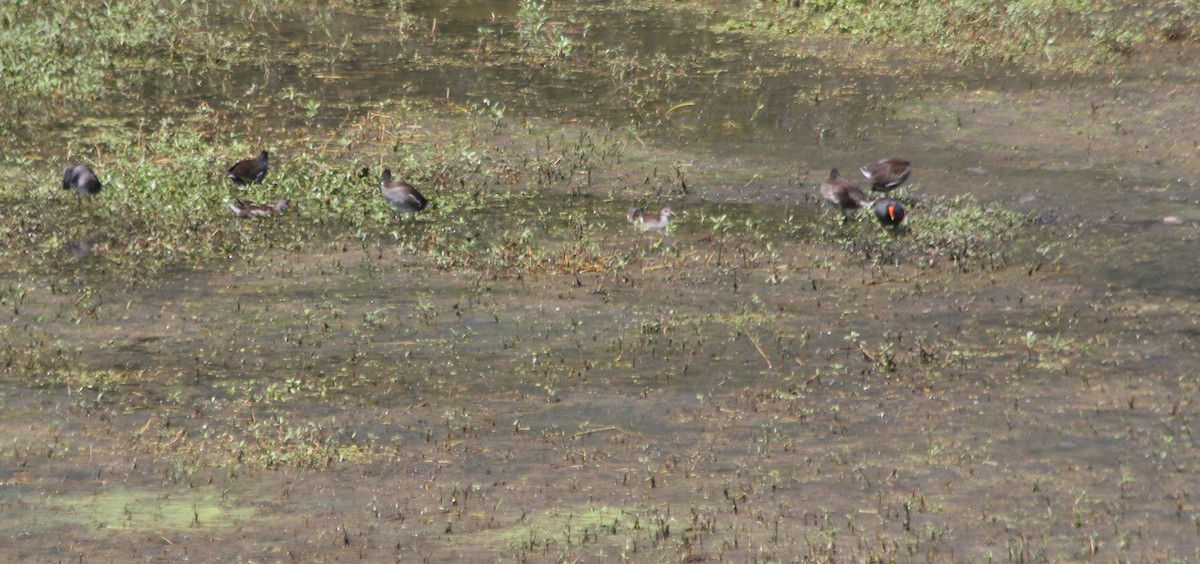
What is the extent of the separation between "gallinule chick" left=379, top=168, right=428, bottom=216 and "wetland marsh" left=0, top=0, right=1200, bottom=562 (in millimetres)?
119

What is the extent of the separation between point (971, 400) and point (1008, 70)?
21.7 feet

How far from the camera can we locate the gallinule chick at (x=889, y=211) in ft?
34.5

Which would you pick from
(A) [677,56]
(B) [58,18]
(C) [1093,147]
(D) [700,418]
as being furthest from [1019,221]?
(B) [58,18]

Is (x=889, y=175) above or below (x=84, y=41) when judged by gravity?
above

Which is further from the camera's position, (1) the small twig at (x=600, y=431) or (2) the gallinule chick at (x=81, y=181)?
(2) the gallinule chick at (x=81, y=181)

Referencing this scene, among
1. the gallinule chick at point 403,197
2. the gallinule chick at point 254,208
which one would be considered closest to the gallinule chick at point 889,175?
the gallinule chick at point 403,197

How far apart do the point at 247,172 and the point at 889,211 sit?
13.1 feet

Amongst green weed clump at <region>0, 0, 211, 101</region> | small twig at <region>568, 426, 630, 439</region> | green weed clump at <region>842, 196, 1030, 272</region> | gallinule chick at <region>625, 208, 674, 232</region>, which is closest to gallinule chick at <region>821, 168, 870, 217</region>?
green weed clump at <region>842, 196, 1030, 272</region>

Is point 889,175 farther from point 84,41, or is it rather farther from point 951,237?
point 84,41

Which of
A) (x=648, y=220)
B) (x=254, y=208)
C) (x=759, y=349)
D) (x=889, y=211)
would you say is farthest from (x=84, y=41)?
(x=759, y=349)

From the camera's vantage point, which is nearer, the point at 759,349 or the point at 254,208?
the point at 759,349

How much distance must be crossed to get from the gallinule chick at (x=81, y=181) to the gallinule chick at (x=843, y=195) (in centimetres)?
449

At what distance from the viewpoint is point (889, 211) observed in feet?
34.5

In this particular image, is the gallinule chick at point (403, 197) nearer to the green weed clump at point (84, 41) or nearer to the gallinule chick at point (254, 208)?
the gallinule chick at point (254, 208)
